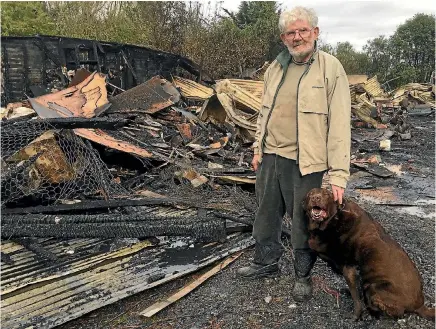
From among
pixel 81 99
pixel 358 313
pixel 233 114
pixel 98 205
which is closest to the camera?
pixel 358 313

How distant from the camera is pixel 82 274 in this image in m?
3.38

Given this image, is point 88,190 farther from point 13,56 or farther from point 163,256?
point 13,56

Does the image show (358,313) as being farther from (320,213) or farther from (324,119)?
(324,119)

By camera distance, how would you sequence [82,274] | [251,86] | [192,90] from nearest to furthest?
[82,274]
[251,86]
[192,90]

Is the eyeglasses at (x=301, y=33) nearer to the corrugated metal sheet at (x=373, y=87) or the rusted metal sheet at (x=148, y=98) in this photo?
the rusted metal sheet at (x=148, y=98)

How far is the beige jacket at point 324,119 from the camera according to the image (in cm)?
276

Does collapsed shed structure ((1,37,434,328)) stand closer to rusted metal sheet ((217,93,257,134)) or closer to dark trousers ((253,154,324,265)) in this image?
rusted metal sheet ((217,93,257,134))

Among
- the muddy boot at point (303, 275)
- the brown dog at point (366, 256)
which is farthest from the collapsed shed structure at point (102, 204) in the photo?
the brown dog at point (366, 256)

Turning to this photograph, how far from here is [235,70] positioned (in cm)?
1966

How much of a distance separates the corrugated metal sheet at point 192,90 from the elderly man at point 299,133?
9.20 metres

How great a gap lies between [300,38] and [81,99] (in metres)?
6.42

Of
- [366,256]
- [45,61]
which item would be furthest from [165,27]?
[366,256]

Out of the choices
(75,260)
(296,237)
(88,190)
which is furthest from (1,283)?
(296,237)

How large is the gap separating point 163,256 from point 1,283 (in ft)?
4.30
